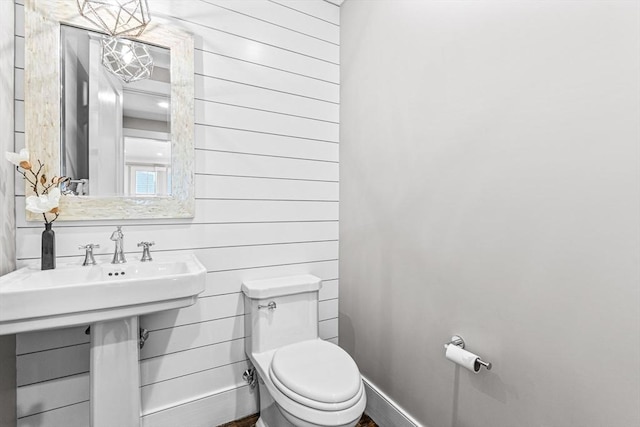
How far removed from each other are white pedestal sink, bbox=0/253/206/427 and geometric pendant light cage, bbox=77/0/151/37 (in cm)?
105

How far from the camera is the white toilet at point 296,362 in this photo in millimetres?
1219

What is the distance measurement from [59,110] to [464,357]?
1.92 meters

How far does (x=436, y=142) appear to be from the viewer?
4.69 ft

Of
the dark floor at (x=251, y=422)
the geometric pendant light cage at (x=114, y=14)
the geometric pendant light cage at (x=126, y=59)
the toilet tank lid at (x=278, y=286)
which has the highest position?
the geometric pendant light cage at (x=114, y=14)

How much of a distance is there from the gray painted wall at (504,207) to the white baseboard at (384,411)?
0.14ft

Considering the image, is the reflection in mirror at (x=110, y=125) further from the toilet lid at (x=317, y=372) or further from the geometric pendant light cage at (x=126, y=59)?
the toilet lid at (x=317, y=372)

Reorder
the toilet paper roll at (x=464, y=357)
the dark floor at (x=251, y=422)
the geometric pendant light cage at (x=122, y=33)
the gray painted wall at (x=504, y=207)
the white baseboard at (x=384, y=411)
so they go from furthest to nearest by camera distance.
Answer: the dark floor at (x=251, y=422) < the white baseboard at (x=384, y=411) < the geometric pendant light cage at (x=122, y=33) < the toilet paper roll at (x=464, y=357) < the gray painted wall at (x=504, y=207)

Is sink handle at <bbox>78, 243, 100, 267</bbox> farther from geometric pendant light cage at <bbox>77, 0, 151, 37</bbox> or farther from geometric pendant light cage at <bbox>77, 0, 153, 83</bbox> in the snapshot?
geometric pendant light cage at <bbox>77, 0, 151, 37</bbox>

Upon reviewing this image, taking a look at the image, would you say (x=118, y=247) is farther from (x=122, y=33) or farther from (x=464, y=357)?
(x=464, y=357)

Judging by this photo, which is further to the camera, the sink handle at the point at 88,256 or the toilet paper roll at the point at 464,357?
the sink handle at the point at 88,256

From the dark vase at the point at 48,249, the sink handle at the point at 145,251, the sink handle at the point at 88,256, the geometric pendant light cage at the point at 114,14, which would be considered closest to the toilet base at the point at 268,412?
the sink handle at the point at 145,251

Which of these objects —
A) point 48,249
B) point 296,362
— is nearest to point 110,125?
point 48,249

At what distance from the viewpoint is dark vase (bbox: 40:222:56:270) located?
1.29m

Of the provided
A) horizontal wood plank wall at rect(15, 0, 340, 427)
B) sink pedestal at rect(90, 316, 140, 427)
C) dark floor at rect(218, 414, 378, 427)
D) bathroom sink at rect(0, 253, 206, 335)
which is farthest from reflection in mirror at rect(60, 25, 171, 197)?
dark floor at rect(218, 414, 378, 427)
